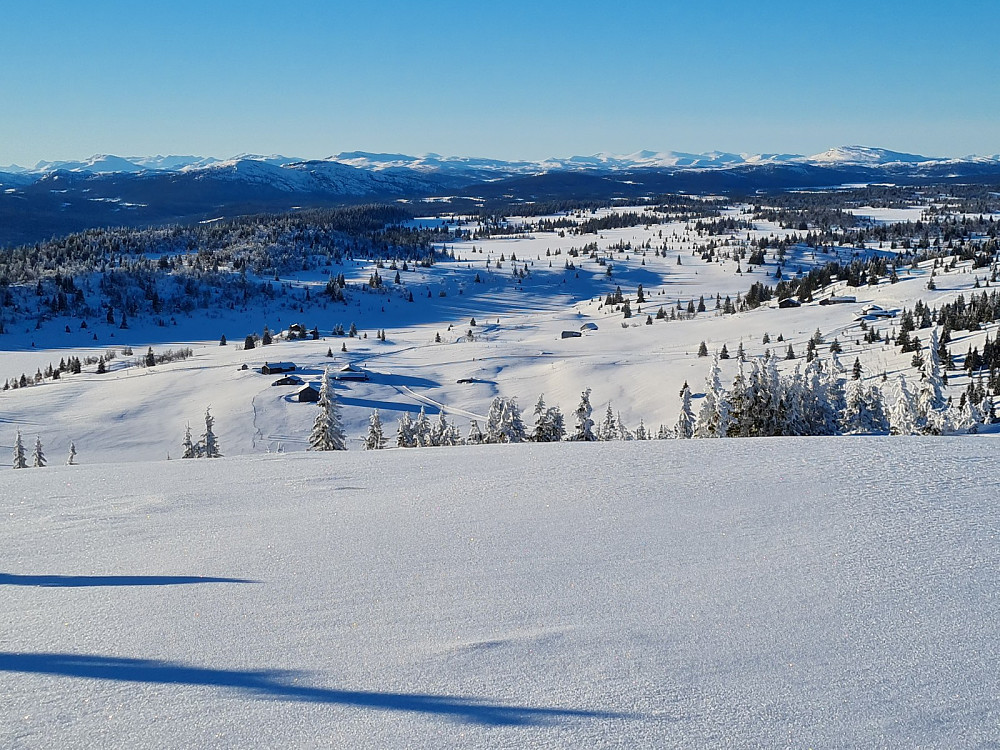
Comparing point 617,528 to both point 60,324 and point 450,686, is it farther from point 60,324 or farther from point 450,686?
point 60,324

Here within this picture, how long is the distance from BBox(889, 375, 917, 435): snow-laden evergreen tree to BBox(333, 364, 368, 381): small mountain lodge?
48.3 meters

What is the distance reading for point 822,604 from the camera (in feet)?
16.8

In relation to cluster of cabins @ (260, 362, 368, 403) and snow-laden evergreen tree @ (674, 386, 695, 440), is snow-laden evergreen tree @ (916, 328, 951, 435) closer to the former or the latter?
snow-laden evergreen tree @ (674, 386, 695, 440)

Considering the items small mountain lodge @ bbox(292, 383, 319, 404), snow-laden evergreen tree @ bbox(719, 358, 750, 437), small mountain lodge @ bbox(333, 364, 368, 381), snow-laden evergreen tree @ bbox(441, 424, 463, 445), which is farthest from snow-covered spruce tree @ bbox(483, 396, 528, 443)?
small mountain lodge @ bbox(333, 364, 368, 381)

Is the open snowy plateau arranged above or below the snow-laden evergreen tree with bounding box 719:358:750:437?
above

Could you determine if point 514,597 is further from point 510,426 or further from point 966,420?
point 966,420

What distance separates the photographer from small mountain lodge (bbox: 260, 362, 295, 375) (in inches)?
2689

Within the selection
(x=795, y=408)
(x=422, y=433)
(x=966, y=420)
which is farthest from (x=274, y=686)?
(x=422, y=433)

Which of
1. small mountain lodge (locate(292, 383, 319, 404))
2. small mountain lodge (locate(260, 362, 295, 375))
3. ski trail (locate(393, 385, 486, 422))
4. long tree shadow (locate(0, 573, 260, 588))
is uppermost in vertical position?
long tree shadow (locate(0, 573, 260, 588))

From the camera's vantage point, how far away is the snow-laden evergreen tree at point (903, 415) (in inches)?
1232

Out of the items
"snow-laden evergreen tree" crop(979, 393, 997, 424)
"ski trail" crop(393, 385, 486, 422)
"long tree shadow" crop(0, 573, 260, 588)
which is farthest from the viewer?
"ski trail" crop(393, 385, 486, 422)

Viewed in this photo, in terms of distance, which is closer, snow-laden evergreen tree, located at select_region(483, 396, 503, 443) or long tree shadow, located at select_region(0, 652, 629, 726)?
long tree shadow, located at select_region(0, 652, 629, 726)

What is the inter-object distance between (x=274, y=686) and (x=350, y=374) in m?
66.0

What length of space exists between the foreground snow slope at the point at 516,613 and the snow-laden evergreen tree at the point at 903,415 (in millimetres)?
25967
